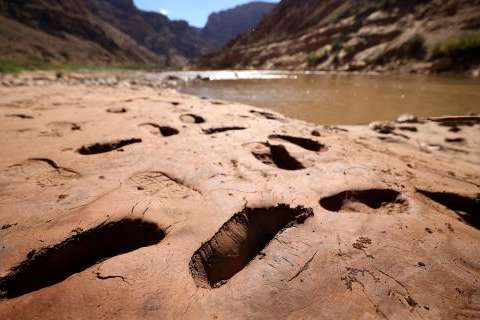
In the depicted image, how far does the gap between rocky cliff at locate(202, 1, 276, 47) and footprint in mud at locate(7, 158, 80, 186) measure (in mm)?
157890

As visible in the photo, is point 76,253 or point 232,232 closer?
point 76,253

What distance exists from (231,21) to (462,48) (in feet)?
524

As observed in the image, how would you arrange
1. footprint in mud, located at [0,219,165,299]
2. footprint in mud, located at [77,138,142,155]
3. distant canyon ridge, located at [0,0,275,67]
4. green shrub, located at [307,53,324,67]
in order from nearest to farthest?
footprint in mud, located at [0,219,165,299], footprint in mud, located at [77,138,142,155], green shrub, located at [307,53,324,67], distant canyon ridge, located at [0,0,275,67]

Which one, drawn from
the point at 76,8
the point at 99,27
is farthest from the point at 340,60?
the point at 76,8

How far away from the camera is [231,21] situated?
160 metres

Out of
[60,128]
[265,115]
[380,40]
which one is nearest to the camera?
[60,128]

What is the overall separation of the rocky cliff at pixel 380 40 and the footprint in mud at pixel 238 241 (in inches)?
768

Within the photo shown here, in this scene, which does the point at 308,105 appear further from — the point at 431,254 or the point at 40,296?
the point at 40,296

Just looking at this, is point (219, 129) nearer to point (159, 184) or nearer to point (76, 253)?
point (159, 184)

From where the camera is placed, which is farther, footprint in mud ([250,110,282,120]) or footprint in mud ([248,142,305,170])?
footprint in mud ([250,110,282,120])

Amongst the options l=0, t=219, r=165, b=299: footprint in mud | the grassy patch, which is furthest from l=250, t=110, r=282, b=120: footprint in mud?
the grassy patch

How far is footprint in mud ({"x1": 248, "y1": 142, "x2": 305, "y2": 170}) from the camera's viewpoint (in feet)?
8.71

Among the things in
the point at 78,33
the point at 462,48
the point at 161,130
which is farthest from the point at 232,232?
the point at 78,33

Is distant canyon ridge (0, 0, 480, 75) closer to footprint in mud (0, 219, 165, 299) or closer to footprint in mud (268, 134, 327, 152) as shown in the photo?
footprint in mud (268, 134, 327, 152)
